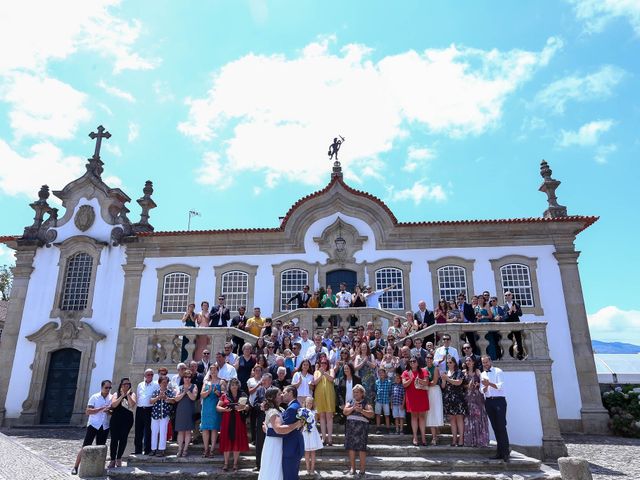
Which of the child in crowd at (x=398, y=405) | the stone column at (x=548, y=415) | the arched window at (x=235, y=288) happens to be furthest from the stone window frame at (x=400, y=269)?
the child in crowd at (x=398, y=405)

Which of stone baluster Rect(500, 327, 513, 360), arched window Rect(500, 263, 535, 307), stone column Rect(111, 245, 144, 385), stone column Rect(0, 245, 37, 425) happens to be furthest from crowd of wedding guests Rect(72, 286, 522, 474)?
stone column Rect(0, 245, 37, 425)

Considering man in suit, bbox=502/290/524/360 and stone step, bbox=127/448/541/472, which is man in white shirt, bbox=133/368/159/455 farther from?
man in suit, bbox=502/290/524/360

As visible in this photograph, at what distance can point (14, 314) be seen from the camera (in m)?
14.7

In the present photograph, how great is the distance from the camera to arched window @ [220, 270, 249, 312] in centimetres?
1423

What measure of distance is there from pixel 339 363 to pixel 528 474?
3155 millimetres

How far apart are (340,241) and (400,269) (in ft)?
6.58

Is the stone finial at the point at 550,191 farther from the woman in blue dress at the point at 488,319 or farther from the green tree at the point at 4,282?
the green tree at the point at 4,282

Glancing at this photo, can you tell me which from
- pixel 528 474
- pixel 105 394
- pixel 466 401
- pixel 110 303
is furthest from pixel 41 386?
pixel 528 474

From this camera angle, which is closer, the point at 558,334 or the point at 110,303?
the point at 558,334

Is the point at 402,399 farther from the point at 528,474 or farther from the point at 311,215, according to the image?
the point at 311,215

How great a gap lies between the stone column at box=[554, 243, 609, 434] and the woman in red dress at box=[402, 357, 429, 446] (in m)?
7.10

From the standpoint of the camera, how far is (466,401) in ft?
23.2

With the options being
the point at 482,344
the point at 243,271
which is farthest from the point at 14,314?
the point at 482,344

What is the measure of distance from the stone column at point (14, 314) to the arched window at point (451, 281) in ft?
43.3
